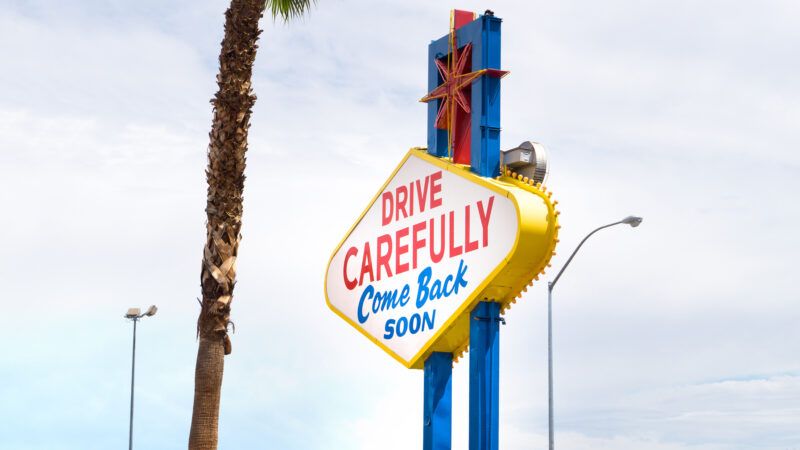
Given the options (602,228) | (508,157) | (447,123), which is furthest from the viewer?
(602,228)

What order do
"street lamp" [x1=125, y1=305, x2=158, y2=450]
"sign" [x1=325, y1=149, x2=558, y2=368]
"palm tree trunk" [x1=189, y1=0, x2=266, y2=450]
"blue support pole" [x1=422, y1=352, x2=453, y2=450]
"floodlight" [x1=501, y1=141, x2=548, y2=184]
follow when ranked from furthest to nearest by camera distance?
"street lamp" [x1=125, y1=305, x2=158, y2=450], "blue support pole" [x1=422, y1=352, x2=453, y2=450], "palm tree trunk" [x1=189, y1=0, x2=266, y2=450], "floodlight" [x1=501, y1=141, x2=548, y2=184], "sign" [x1=325, y1=149, x2=558, y2=368]

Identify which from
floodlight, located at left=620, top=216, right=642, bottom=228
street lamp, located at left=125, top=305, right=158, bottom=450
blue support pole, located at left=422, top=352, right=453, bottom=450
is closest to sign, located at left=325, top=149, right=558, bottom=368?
blue support pole, located at left=422, top=352, right=453, bottom=450

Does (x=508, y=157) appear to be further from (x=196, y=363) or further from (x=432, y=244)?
(x=196, y=363)

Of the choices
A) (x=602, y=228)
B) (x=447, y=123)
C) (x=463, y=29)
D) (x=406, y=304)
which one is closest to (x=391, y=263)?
(x=406, y=304)

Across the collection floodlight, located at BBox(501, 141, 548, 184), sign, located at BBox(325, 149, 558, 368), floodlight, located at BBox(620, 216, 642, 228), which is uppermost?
floodlight, located at BBox(620, 216, 642, 228)

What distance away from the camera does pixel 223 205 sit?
22.0 m

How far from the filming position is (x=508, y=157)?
21109mm

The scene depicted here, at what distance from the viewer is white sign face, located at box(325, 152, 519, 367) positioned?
67.9 ft

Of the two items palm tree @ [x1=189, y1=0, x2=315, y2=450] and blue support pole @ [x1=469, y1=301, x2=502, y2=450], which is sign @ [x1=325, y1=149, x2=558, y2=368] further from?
palm tree @ [x1=189, y1=0, x2=315, y2=450]

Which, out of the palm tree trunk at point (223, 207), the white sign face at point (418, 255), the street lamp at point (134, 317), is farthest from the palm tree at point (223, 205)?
the street lamp at point (134, 317)

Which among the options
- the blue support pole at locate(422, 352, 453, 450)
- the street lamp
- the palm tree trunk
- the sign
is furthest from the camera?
the street lamp

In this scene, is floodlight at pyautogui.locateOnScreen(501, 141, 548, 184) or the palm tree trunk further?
the palm tree trunk

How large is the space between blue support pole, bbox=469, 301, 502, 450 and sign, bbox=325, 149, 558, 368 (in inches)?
10.4

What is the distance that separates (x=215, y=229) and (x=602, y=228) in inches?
414
